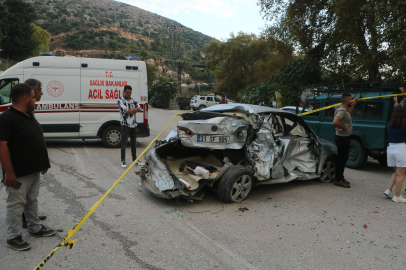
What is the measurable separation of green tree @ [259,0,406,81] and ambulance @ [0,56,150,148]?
827 cm

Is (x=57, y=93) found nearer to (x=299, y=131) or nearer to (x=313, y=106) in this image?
(x=299, y=131)

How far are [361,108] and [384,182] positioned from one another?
1960 millimetres

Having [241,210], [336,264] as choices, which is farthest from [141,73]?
[336,264]

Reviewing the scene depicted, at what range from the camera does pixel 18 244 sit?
3.16m

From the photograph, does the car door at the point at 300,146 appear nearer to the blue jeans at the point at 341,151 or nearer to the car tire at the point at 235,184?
the blue jeans at the point at 341,151

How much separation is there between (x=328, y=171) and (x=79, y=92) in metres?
7.10

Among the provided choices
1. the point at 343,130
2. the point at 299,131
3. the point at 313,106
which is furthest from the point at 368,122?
the point at 299,131

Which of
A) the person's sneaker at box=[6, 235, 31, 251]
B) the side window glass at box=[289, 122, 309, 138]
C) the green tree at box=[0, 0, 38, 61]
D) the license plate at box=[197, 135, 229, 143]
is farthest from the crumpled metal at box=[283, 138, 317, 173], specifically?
the green tree at box=[0, 0, 38, 61]

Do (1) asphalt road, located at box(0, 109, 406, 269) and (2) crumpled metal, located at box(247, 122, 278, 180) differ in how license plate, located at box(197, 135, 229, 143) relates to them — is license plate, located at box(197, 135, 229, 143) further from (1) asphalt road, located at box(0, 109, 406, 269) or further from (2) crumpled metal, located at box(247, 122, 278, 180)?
(1) asphalt road, located at box(0, 109, 406, 269)

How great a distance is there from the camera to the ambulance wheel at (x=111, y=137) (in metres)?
9.28

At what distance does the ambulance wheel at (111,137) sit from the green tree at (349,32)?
9.28 metres

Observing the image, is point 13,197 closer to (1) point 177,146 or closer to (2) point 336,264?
(1) point 177,146

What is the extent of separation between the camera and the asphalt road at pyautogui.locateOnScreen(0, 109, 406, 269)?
3.11 metres

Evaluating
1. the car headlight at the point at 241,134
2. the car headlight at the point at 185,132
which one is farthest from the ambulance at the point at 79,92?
the car headlight at the point at 241,134
